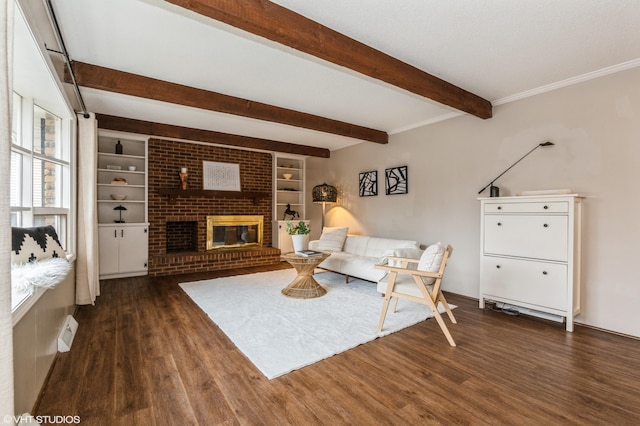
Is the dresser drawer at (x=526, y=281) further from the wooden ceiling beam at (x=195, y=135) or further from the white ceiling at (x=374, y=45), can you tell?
the wooden ceiling beam at (x=195, y=135)

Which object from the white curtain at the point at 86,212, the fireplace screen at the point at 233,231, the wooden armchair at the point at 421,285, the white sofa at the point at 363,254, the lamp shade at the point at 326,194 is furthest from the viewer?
the lamp shade at the point at 326,194

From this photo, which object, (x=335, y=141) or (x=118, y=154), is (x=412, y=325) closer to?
(x=335, y=141)

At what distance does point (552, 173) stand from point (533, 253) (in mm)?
→ 917

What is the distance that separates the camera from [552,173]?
3262mm

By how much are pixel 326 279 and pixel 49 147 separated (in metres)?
3.74

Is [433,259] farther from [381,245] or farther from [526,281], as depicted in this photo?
[381,245]

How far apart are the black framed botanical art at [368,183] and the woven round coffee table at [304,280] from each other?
1.91 meters

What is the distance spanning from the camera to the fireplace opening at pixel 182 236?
5.89 m

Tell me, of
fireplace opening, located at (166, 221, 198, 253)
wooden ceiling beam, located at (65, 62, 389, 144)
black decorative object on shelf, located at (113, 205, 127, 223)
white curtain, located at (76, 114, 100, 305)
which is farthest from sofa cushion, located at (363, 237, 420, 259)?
black decorative object on shelf, located at (113, 205, 127, 223)

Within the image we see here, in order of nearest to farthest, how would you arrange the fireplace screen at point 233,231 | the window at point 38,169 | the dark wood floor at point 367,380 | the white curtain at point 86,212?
the dark wood floor at point 367,380, the window at point 38,169, the white curtain at point 86,212, the fireplace screen at point 233,231

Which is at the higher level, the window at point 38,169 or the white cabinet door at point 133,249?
the window at point 38,169

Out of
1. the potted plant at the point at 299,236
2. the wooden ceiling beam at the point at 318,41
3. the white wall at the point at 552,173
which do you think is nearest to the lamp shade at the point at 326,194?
the white wall at the point at 552,173

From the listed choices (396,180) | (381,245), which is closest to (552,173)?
(396,180)

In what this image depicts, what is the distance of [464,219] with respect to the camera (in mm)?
4051
